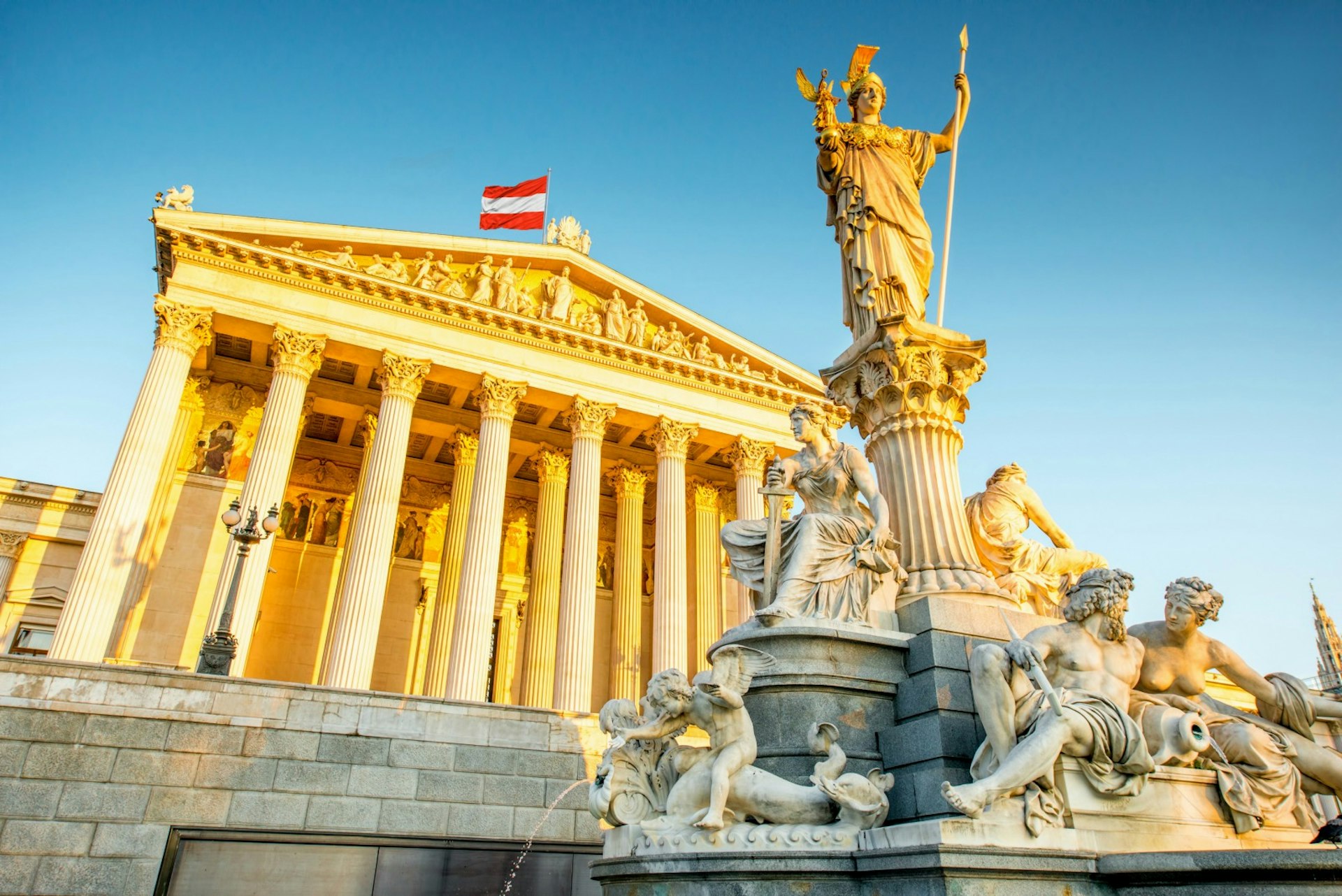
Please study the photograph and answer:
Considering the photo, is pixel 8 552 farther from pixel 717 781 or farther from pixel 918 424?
pixel 717 781

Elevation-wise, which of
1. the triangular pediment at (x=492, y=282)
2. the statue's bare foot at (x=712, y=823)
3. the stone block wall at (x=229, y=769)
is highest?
the triangular pediment at (x=492, y=282)

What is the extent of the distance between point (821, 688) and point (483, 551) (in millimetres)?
17962

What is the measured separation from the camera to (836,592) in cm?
710

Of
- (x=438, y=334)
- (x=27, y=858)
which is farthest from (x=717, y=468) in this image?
(x=27, y=858)

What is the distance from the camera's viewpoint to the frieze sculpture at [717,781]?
16.8 ft

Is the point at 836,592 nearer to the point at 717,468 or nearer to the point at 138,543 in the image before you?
the point at 138,543

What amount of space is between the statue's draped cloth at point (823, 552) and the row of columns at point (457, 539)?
15288 millimetres

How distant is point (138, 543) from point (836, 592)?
2012cm

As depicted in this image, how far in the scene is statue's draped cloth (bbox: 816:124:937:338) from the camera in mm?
9070

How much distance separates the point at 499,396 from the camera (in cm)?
2569

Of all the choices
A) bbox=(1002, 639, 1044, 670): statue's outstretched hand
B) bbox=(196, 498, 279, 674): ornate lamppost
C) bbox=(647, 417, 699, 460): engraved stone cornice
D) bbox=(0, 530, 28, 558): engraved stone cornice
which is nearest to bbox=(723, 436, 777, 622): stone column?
bbox=(647, 417, 699, 460): engraved stone cornice

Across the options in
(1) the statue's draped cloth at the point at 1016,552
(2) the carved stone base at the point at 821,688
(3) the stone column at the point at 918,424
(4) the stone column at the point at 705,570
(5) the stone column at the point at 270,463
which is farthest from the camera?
(4) the stone column at the point at 705,570

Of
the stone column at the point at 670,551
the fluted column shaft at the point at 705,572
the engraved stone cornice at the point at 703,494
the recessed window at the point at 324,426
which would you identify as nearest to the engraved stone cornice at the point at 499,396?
the stone column at the point at 670,551

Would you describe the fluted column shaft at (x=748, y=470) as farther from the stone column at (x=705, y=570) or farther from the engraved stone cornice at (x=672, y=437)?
the engraved stone cornice at (x=672, y=437)
